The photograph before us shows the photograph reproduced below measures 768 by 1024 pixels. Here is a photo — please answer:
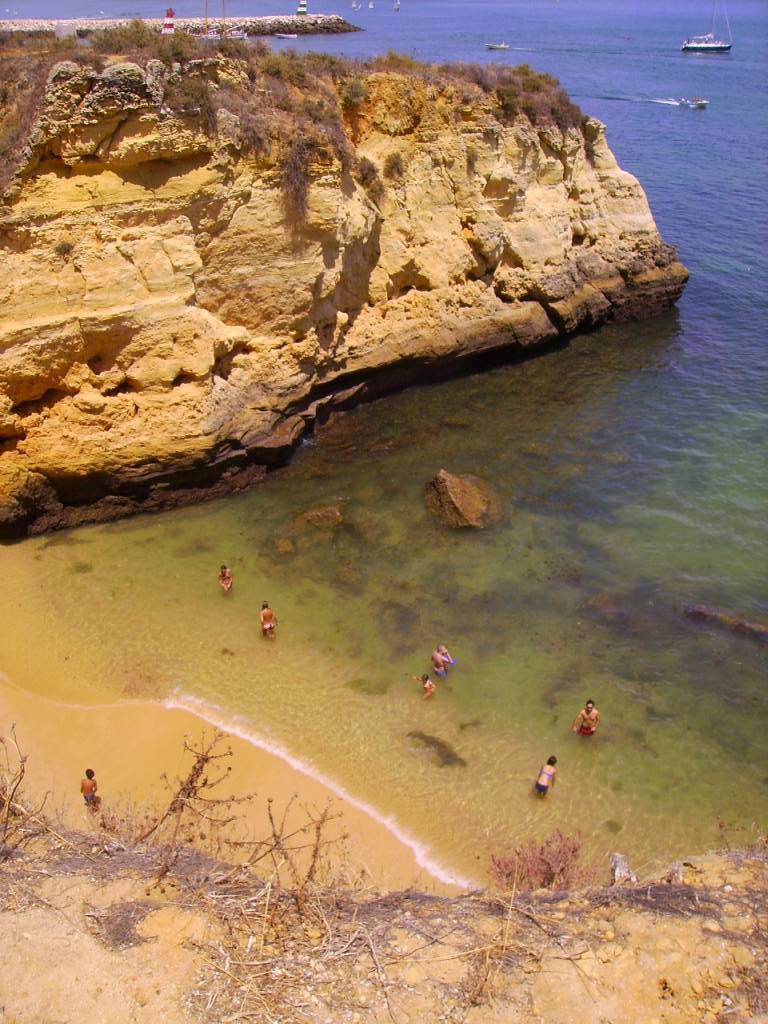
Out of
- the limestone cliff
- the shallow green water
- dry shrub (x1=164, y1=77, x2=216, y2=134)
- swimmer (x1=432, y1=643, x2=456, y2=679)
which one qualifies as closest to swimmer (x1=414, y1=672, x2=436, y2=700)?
the shallow green water

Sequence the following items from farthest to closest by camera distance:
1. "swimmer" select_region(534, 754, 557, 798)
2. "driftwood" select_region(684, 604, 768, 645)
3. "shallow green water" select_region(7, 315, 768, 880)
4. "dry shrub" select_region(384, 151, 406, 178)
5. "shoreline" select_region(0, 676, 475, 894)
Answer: "dry shrub" select_region(384, 151, 406, 178), "driftwood" select_region(684, 604, 768, 645), "shallow green water" select_region(7, 315, 768, 880), "swimmer" select_region(534, 754, 557, 798), "shoreline" select_region(0, 676, 475, 894)

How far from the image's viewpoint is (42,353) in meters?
16.1

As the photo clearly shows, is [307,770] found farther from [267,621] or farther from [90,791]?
[90,791]

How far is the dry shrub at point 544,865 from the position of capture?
10.7 m

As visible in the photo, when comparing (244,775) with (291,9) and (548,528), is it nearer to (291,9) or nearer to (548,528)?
(548,528)

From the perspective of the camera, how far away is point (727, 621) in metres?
15.7

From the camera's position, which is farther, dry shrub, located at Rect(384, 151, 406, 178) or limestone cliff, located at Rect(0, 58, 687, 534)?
dry shrub, located at Rect(384, 151, 406, 178)

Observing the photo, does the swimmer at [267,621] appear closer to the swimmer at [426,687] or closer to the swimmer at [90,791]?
the swimmer at [426,687]

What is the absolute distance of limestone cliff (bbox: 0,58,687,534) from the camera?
15883 millimetres

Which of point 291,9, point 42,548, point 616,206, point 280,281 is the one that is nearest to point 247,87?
point 280,281

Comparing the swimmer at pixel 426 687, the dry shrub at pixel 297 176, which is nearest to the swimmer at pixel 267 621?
the swimmer at pixel 426 687

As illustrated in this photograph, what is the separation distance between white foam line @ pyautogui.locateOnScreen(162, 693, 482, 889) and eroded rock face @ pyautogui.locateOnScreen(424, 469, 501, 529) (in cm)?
712

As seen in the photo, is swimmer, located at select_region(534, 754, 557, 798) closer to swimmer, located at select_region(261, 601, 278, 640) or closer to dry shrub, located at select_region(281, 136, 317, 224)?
swimmer, located at select_region(261, 601, 278, 640)

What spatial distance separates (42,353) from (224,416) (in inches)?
163
